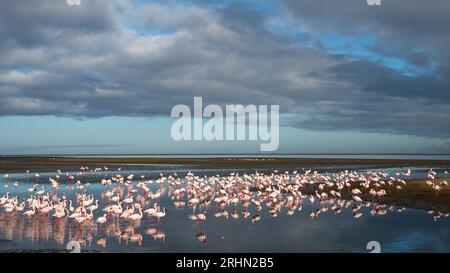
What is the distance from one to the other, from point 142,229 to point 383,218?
10679 millimetres

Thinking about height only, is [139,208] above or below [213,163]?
above

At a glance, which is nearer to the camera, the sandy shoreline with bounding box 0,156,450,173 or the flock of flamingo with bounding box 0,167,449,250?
the flock of flamingo with bounding box 0,167,449,250

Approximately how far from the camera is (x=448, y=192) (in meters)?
29.8

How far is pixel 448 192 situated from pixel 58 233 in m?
22.4

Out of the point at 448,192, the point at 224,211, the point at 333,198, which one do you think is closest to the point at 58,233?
the point at 224,211

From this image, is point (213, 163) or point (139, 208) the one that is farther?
point (213, 163)

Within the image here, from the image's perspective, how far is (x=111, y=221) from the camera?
850 inches

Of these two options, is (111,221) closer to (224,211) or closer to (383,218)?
(224,211)

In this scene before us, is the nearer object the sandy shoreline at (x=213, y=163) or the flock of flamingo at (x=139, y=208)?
the flock of flamingo at (x=139, y=208)
